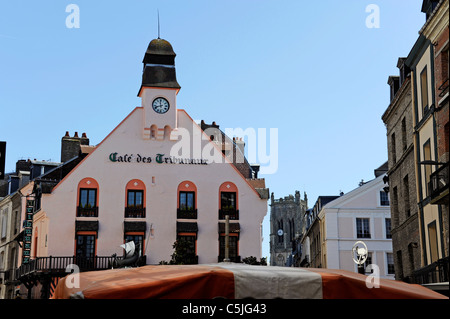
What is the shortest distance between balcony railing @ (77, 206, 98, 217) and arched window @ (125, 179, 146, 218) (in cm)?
174

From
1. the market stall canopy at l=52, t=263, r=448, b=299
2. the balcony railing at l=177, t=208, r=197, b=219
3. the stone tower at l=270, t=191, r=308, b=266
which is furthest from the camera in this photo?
the stone tower at l=270, t=191, r=308, b=266

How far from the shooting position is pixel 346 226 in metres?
49.5

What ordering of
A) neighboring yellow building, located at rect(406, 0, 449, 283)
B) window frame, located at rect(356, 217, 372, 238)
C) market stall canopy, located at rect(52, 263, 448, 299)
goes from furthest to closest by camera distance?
window frame, located at rect(356, 217, 372, 238), neighboring yellow building, located at rect(406, 0, 449, 283), market stall canopy, located at rect(52, 263, 448, 299)

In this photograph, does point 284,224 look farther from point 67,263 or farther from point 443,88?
point 443,88

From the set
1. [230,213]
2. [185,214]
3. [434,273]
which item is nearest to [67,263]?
[185,214]

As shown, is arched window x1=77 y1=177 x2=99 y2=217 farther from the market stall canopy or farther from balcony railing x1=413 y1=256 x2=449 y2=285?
the market stall canopy

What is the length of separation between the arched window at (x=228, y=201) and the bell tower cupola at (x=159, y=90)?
434cm

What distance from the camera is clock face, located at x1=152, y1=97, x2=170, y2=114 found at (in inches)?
1577

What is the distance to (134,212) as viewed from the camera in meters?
38.9

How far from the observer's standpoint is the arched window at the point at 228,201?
40125mm

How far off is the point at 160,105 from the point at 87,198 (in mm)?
6897

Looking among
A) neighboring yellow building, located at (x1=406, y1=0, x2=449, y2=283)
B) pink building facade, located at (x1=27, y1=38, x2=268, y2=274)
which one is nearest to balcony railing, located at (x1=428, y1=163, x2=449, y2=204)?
neighboring yellow building, located at (x1=406, y1=0, x2=449, y2=283)
